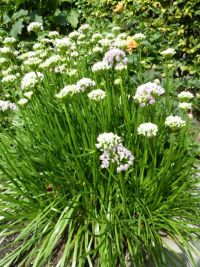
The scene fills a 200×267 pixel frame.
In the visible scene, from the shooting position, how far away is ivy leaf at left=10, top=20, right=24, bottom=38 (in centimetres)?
584

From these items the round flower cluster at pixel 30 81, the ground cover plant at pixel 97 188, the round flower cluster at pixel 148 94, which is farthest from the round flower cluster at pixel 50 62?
the round flower cluster at pixel 148 94

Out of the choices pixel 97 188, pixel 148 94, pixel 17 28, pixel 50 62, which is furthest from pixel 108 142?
pixel 17 28

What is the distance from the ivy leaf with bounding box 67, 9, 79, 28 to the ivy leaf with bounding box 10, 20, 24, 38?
810mm

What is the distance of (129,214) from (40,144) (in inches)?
33.0

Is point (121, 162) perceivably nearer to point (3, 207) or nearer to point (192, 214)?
point (192, 214)

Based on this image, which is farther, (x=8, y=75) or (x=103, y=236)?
(x=8, y=75)

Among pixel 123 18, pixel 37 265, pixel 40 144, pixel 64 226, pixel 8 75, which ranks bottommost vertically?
pixel 37 265

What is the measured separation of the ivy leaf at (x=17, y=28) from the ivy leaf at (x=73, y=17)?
2.66ft

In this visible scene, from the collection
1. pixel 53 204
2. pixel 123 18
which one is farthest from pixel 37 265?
pixel 123 18

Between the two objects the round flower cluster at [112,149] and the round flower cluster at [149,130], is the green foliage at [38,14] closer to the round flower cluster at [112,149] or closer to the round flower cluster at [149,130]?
the round flower cluster at [149,130]

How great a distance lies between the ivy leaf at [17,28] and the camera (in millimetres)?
5836

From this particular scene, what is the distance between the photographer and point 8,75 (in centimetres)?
280

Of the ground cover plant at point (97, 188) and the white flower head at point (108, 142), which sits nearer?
the white flower head at point (108, 142)

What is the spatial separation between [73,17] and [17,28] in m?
0.96
